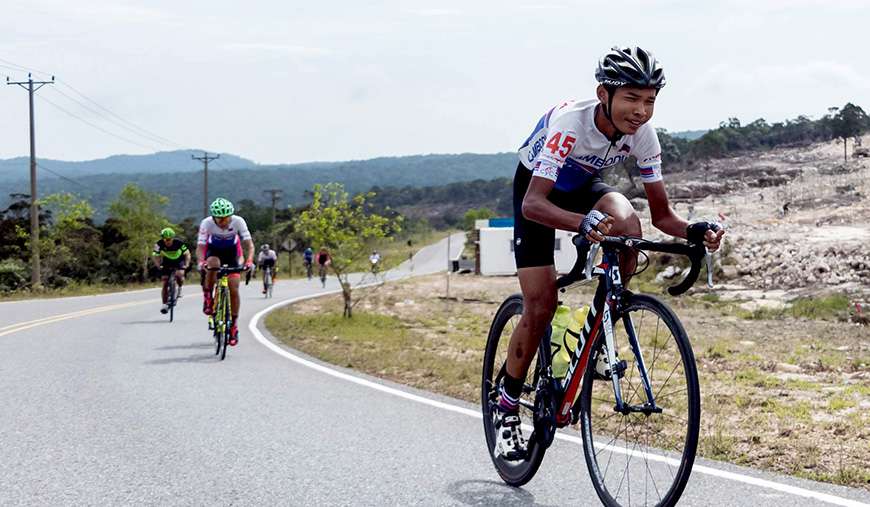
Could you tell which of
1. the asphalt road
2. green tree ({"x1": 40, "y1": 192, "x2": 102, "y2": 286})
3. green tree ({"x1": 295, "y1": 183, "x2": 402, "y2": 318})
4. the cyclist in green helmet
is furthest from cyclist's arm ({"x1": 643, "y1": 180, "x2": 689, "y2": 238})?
green tree ({"x1": 40, "y1": 192, "x2": 102, "y2": 286})

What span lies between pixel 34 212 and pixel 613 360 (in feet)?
162

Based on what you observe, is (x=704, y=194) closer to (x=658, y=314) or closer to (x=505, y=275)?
(x=505, y=275)

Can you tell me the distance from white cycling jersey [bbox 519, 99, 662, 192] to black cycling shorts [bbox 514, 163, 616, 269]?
55mm

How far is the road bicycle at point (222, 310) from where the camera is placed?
38.4ft

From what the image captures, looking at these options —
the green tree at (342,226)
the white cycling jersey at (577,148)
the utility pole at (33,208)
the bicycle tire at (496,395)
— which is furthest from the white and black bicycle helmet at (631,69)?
the utility pole at (33,208)

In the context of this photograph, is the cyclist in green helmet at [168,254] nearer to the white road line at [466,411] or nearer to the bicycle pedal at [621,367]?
the white road line at [466,411]

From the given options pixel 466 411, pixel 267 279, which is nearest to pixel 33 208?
pixel 267 279

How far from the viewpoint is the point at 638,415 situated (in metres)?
3.95

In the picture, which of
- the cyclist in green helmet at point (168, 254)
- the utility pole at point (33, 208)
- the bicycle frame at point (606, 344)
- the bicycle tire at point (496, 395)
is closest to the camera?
the bicycle frame at point (606, 344)

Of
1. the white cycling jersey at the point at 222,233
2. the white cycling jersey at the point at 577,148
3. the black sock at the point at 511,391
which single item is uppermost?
the white cycling jersey at the point at 577,148

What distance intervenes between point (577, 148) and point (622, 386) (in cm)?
113

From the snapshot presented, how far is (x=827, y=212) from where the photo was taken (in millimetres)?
49875

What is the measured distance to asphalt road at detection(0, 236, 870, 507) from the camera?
15.7ft

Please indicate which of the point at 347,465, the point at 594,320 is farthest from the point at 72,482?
the point at 594,320
